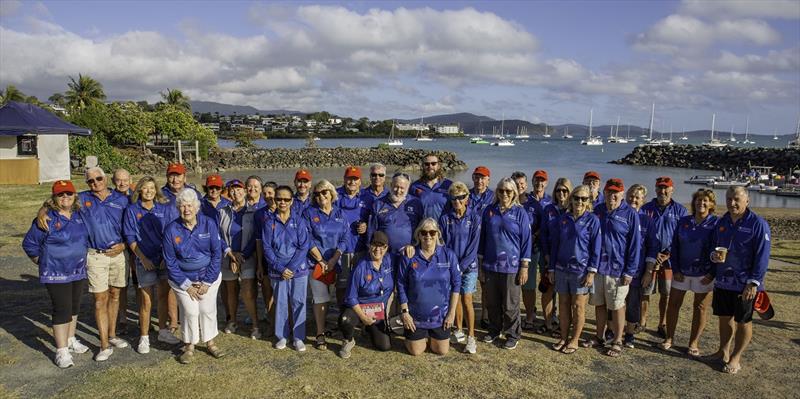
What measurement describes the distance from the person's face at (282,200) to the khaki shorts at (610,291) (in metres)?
3.47

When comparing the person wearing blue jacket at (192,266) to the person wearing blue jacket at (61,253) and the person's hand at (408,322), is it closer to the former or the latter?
the person wearing blue jacket at (61,253)

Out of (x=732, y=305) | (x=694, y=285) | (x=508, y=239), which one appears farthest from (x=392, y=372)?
(x=732, y=305)

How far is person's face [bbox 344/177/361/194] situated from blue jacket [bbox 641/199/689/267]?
3.42 meters

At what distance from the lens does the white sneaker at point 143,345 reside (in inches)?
215

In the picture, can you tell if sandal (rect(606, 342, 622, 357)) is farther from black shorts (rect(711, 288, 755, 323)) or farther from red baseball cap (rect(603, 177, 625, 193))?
red baseball cap (rect(603, 177, 625, 193))

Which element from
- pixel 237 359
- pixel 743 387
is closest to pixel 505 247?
pixel 743 387

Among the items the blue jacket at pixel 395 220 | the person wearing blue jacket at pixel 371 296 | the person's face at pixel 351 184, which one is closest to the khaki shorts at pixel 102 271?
the person wearing blue jacket at pixel 371 296

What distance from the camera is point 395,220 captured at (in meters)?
5.82

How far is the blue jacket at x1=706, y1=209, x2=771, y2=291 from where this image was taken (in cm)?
501

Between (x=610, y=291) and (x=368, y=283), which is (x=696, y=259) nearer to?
(x=610, y=291)

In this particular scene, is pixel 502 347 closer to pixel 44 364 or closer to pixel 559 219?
pixel 559 219

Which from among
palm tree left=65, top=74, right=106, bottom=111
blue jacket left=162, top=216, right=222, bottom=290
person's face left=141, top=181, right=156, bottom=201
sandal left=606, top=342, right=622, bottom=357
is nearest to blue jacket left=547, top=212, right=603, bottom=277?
sandal left=606, top=342, right=622, bottom=357

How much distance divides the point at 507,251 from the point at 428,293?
103cm

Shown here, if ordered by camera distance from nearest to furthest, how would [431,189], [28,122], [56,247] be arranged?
1. [56,247]
2. [431,189]
3. [28,122]
